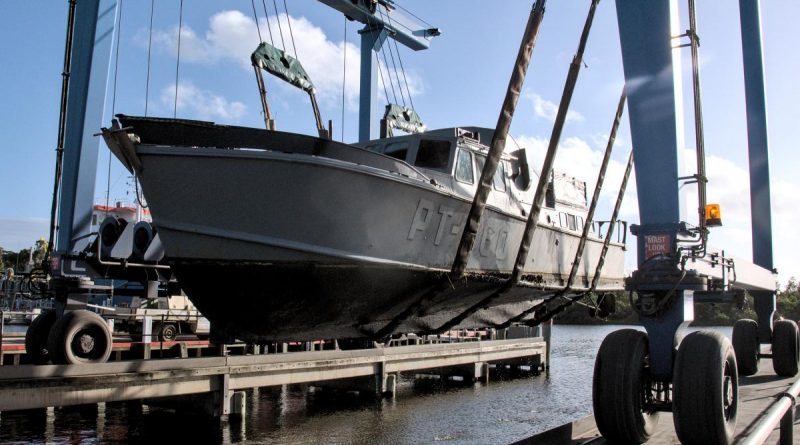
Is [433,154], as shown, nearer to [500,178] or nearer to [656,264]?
[500,178]

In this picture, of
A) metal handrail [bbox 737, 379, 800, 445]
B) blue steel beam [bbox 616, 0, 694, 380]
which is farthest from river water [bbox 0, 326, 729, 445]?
metal handrail [bbox 737, 379, 800, 445]

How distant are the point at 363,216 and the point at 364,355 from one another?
13.8m

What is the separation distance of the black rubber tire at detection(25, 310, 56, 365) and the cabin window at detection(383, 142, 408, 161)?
724cm

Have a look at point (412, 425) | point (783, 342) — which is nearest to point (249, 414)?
point (412, 425)

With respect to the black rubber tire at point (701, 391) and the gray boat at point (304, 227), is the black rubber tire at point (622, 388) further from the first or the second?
the gray boat at point (304, 227)

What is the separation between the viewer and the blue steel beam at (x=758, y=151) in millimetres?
13984

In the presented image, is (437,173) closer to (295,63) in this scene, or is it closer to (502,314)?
(502,314)

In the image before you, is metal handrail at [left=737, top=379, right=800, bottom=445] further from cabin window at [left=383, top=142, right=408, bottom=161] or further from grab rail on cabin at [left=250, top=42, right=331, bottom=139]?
grab rail on cabin at [left=250, top=42, right=331, bottom=139]

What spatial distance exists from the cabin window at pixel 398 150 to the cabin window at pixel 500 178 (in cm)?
99

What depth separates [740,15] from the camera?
15742 mm

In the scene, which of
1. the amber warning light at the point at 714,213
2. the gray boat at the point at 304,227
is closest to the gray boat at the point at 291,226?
the gray boat at the point at 304,227

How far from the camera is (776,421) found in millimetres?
3242

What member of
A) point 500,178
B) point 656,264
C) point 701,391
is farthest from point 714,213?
point 500,178

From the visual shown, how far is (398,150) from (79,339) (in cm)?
647
